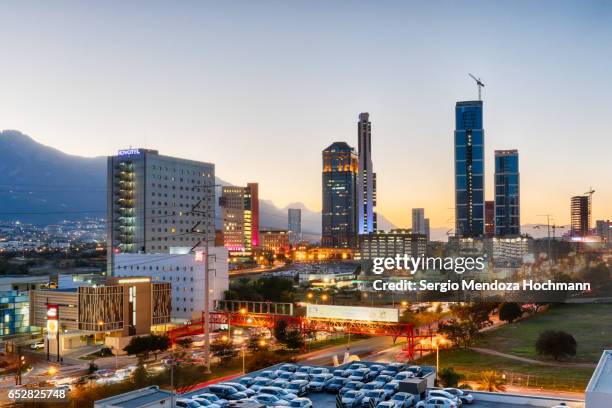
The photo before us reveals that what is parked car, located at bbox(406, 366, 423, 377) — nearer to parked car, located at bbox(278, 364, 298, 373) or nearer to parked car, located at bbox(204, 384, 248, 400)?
parked car, located at bbox(278, 364, 298, 373)

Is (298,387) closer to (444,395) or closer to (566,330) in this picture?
(444,395)

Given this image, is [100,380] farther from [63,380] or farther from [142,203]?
[142,203]

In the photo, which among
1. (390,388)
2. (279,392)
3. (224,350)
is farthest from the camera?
(224,350)

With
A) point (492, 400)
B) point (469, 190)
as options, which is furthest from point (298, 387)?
point (469, 190)

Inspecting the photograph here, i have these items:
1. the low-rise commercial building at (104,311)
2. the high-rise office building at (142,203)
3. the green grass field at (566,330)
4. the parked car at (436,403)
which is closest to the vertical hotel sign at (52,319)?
the low-rise commercial building at (104,311)

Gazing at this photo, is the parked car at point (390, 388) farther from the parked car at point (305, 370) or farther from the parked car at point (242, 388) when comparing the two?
the parked car at point (242, 388)

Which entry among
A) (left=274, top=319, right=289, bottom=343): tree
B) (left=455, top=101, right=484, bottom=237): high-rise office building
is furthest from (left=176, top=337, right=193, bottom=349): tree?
(left=455, top=101, right=484, bottom=237): high-rise office building

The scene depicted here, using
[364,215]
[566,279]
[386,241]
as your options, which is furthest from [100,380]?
[364,215]
